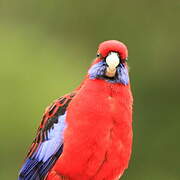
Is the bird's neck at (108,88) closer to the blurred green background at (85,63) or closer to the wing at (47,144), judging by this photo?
the wing at (47,144)

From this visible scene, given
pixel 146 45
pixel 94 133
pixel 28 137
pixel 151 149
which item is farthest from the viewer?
pixel 146 45

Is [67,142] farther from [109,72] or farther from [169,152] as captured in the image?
[169,152]

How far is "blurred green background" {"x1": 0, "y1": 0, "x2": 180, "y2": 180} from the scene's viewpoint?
1177 cm

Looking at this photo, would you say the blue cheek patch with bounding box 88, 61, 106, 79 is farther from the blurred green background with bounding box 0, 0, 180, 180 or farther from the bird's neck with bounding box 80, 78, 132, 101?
the blurred green background with bounding box 0, 0, 180, 180

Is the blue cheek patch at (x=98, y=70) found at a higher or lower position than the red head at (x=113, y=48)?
lower

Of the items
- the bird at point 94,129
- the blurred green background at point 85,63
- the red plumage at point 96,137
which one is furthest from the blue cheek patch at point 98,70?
the blurred green background at point 85,63

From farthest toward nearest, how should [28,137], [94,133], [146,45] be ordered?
[146,45], [28,137], [94,133]

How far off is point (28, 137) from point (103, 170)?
464 cm

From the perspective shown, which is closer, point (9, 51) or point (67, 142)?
point (67, 142)

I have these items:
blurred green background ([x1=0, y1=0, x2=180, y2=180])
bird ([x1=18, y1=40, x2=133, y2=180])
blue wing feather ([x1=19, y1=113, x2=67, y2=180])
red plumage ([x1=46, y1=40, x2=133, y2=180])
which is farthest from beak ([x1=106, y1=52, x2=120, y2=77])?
blurred green background ([x1=0, y1=0, x2=180, y2=180])

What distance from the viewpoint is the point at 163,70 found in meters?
13.4

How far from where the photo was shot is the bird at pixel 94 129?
6.97m

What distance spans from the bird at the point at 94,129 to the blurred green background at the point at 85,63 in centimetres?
412

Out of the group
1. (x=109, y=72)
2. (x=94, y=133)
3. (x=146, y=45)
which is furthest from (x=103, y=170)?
(x=146, y=45)
